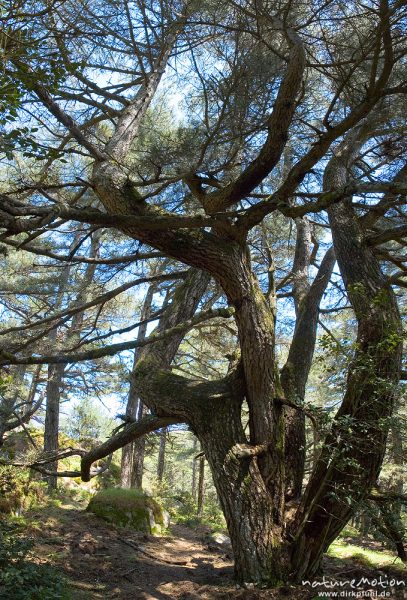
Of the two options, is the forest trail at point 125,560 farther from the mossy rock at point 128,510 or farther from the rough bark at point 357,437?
the rough bark at point 357,437

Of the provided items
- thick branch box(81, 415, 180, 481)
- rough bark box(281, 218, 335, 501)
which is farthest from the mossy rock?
rough bark box(281, 218, 335, 501)

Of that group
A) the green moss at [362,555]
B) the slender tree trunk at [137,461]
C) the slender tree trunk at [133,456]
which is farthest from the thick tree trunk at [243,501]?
the slender tree trunk at [137,461]

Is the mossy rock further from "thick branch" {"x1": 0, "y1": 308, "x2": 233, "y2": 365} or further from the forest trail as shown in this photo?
"thick branch" {"x1": 0, "y1": 308, "x2": 233, "y2": 365}

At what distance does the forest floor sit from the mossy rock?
22 cm

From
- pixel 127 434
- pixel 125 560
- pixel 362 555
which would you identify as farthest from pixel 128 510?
Result: pixel 362 555

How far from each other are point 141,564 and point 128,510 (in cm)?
255

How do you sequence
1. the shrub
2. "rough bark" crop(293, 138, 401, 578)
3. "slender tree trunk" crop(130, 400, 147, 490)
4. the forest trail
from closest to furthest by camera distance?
the shrub < "rough bark" crop(293, 138, 401, 578) < the forest trail < "slender tree trunk" crop(130, 400, 147, 490)

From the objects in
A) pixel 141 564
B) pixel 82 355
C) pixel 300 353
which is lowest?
pixel 141 564

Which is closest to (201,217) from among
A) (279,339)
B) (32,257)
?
(279,339)

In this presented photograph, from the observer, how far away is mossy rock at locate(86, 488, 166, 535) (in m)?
7.50

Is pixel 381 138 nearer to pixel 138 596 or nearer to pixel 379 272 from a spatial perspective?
pixel 379 272

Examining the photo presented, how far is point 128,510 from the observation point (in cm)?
773

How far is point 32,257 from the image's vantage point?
13.8 metres

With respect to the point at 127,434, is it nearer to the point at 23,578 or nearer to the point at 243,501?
the point at 243,501
